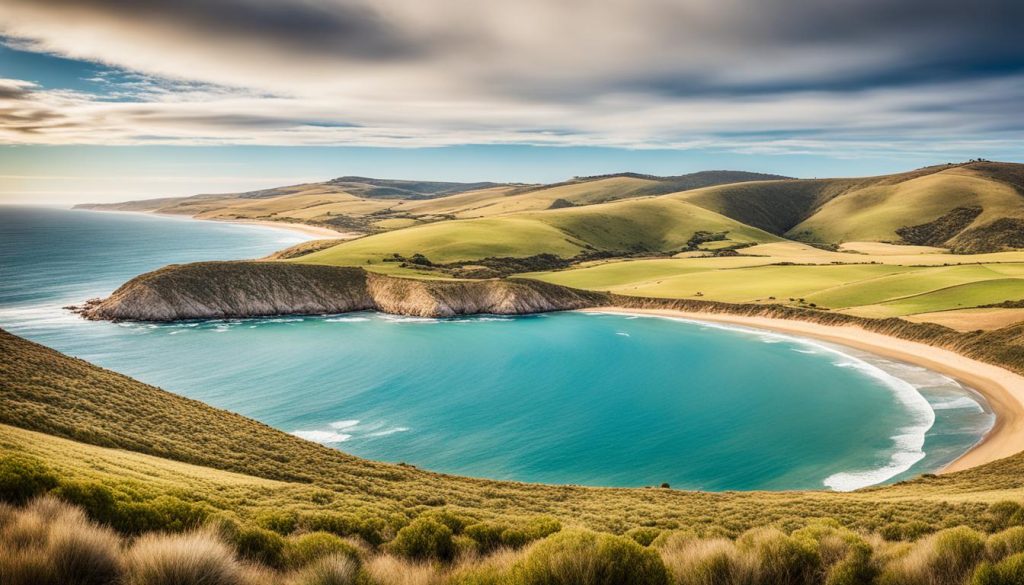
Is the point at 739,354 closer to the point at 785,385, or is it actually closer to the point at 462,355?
the point at 785,385

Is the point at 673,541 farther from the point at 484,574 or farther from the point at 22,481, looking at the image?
the point at 22,481

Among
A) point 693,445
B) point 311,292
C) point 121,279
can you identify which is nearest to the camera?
point 693,445

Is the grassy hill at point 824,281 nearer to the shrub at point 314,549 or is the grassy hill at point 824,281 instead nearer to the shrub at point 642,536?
the shrub at point 642,536


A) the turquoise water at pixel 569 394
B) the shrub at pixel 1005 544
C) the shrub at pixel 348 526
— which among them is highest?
the shrub at pixel 1005 544

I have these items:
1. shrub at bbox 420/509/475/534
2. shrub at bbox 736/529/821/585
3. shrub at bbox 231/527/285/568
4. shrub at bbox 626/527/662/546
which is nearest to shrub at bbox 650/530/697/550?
shrub at bbox 626/527/662/546

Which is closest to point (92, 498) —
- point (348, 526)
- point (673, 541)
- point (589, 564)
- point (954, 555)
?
point (348, 526)

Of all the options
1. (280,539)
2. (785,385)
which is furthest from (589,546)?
(785,385)

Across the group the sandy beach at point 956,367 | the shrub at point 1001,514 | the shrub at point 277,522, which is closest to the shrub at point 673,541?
the shrub at point 277,522
